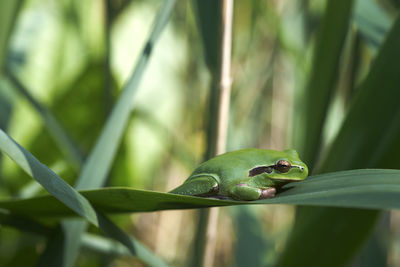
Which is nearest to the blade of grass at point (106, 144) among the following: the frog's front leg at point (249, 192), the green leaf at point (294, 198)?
the green leaf at point (294, 198)

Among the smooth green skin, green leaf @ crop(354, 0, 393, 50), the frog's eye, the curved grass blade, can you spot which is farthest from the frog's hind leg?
green leaf @ crop(354, 0, 393, 50)

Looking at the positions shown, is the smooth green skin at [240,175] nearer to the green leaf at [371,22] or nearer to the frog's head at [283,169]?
the frog's head at [283,169]

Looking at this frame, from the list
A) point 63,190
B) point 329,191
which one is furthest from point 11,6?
point 329,191

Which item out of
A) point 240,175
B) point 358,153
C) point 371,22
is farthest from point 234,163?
point 371,22

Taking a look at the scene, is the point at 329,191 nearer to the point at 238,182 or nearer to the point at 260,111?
the point at 238,182

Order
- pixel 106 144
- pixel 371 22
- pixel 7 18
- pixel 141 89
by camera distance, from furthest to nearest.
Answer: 1. pixel 141 89
2. pixel 371 22
3. pixel 7 18
4. pixel 106 144

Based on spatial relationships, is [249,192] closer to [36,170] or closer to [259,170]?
[259,170]

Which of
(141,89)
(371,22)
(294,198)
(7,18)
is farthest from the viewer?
(141,89)

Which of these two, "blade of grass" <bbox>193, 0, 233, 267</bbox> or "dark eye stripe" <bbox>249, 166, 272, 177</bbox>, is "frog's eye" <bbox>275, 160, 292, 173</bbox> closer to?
"dark eye stripe" <bbox>249, 166, 272, 177</bbox>
